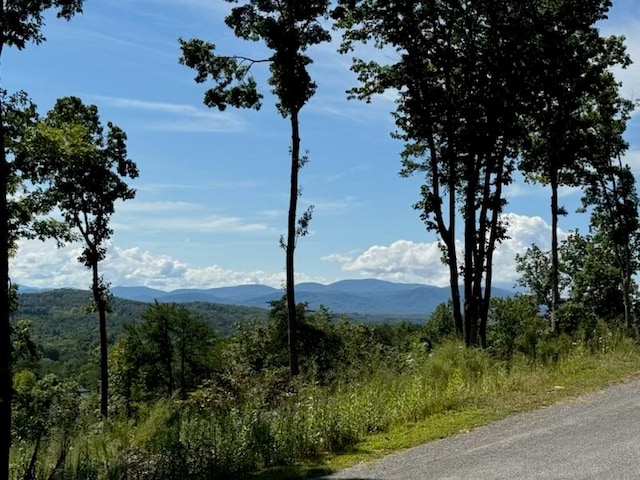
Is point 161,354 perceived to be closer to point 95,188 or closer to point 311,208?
point 95,188

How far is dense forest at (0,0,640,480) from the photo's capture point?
23.9 ft

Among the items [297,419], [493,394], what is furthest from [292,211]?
[297,419]

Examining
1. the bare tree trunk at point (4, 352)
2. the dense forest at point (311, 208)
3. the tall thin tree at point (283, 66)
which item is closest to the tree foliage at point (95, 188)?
the dense forest at point (311, 208)

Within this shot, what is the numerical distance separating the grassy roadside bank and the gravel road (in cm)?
37

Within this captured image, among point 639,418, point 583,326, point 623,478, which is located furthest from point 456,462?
point 583,326

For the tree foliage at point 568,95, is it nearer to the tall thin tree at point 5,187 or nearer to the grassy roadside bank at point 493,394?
the grassy roadside bank at point 493,394

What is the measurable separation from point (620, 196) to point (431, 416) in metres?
26.2

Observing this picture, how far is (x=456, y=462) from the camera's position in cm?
593

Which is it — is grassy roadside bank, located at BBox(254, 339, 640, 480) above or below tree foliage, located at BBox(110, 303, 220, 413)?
above

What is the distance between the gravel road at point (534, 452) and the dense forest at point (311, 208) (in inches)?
48.0

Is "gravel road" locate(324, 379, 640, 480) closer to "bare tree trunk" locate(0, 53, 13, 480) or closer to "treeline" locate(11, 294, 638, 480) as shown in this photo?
"treeline" locate(11, 294, 638, 480)

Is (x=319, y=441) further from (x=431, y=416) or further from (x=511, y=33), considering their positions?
(x=511, y=33)

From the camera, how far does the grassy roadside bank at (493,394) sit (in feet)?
22.3

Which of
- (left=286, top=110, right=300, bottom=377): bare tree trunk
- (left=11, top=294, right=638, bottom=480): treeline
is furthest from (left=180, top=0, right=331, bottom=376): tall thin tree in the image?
(left=11, top=294, right=638, bottom=480): treeline
